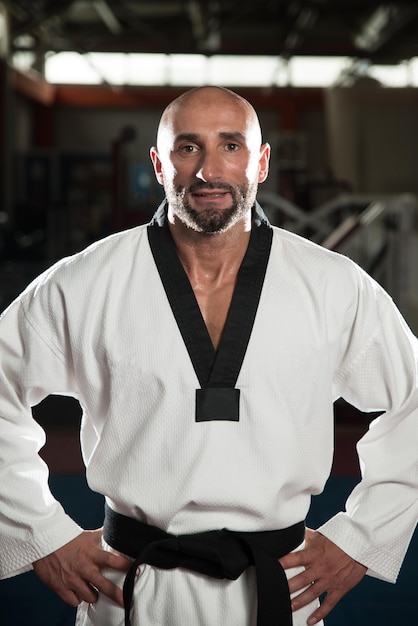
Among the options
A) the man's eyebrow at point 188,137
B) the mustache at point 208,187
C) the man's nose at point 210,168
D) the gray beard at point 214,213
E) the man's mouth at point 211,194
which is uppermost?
the man's eyebrow at point 188,137

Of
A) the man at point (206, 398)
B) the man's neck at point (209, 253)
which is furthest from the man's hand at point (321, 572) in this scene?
the man's neck at point (209, 253)

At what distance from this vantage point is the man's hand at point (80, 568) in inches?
56.3

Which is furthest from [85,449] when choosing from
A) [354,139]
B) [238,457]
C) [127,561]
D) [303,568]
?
[354,139]

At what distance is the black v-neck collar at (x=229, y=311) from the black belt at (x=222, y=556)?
0.86 feet

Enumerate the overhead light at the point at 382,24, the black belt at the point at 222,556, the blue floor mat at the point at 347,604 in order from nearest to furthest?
1. the black belt at the point at 222,556
2. the blue floor mat at the point at 347,604
3. the overhead light at the point at 382,24

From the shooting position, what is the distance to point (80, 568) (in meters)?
1.44

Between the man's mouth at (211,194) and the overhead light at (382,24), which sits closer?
the man's mouth at (211,194)

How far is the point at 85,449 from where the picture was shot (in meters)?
1.53

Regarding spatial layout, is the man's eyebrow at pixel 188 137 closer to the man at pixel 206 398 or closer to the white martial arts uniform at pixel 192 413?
the man at pixel 206 398

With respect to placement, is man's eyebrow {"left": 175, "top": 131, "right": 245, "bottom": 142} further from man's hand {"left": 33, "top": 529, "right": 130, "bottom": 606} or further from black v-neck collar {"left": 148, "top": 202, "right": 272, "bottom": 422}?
man's hand {"left": 33, "top": 529, "right": 130, "bottom": 606}

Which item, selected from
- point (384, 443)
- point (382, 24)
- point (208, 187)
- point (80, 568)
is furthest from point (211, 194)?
point (382, 24)

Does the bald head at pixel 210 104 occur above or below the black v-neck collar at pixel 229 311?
above

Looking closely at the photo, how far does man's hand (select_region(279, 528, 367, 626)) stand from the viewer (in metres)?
1.44

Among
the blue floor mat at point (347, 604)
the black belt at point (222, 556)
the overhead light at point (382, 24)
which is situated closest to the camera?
the black belt at point (222, 556)
